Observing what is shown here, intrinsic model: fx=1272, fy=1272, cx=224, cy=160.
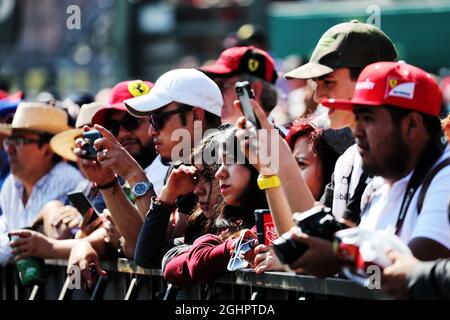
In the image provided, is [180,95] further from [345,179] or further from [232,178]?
[345,179]

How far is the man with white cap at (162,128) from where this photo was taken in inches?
277

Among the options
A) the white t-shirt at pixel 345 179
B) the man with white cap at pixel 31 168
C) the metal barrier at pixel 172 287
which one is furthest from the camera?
the man with white cap at pixel 31 168

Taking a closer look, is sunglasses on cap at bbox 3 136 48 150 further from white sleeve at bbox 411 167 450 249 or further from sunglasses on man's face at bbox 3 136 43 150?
white sleeve at bbox 411 167 450 249

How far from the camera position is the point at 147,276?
722 centimetres

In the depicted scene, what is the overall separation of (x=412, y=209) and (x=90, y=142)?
→ 99.4 inches

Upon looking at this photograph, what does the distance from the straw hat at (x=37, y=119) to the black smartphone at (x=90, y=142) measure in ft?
7.99

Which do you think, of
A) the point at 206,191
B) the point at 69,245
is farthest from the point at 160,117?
the point at 69,245

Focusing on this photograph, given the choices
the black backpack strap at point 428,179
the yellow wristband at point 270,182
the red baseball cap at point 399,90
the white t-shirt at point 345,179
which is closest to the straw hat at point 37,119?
the white t-shirt at point 345,179

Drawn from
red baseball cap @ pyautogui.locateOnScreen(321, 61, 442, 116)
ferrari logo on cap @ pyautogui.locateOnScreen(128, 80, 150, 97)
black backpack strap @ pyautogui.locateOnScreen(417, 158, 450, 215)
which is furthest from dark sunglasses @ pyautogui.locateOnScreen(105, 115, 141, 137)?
black backpack strap @ pyautogui.locateOnScreen(417, 158, 450, 215)

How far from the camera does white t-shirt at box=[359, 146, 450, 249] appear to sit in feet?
16.5

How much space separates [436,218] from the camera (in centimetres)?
502

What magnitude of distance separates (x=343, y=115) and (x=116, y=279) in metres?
2.26

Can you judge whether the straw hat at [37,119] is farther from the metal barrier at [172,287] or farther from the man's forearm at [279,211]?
the man's forearm at [279,211]
